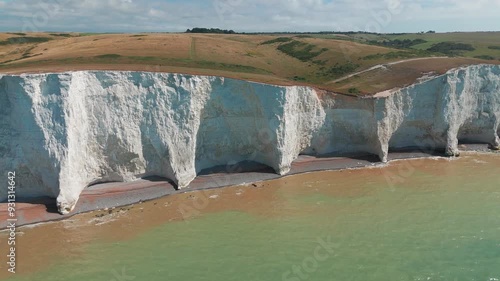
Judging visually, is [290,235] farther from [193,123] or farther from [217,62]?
[217,62]

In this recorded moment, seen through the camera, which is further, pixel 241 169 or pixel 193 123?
pixel 241 169

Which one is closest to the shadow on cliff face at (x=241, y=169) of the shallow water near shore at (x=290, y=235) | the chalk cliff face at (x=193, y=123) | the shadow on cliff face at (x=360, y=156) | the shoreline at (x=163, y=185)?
the shoreline at (x=163, y=185)

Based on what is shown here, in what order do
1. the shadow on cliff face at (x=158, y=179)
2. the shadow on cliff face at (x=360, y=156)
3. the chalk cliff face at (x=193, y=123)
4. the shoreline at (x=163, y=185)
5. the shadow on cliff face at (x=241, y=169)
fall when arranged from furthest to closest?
1. the shadow on cliff face at (x=360, y=156)
2. the shadow on cliff face at (x=241, y=169)
3. the shadow on cliff face at (x=158, y=179)
4. the chalk cliff face at (x=193, y=123)
5. the shoreline at (x=163, y=185)

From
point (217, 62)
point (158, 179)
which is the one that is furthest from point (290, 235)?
point (217, 62)

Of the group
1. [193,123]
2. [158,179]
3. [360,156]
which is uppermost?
[193,123]

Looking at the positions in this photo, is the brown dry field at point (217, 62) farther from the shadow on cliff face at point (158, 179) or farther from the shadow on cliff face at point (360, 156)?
the shadow on cliff face at point (158, 179)

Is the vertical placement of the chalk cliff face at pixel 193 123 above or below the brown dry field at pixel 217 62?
below

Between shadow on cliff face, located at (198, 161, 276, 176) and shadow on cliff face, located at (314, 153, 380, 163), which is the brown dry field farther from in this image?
shadow on cliff face, located at (198, 161, 276, 176)
